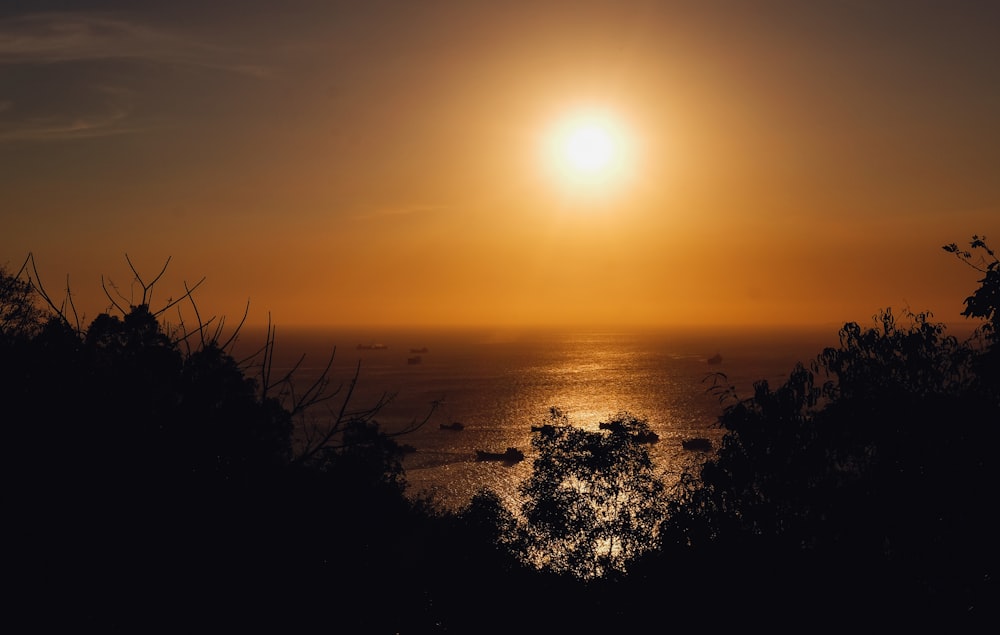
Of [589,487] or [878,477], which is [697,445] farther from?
[878,477]

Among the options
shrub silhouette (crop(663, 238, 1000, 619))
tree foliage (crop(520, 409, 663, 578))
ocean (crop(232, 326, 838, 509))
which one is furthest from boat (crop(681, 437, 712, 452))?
shrub silhouette (crop(663, 238, 1000, 619))

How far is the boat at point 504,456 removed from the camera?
265ft

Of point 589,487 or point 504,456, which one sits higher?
point 589,487

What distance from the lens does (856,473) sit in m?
19.1

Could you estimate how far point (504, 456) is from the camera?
270 feet

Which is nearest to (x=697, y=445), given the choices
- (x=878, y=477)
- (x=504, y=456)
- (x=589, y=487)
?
(x=504, y=456)

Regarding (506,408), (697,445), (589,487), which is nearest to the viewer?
(589,487)

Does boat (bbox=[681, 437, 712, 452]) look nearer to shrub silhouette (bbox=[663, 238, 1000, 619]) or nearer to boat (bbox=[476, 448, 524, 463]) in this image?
boat (bbox=[476, 448, 524, 463])

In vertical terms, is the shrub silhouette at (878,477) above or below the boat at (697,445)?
above

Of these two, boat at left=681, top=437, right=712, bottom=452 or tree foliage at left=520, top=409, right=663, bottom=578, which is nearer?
tree foliage at left=520, top=409, right=663, bottom=578

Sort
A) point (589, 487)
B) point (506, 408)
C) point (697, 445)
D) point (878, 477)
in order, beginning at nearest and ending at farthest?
point (878, 477), point (589, 487), point (697, 445), point (506, 408)

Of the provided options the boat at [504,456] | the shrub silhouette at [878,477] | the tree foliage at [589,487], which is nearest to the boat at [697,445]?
the boat at [504,456]

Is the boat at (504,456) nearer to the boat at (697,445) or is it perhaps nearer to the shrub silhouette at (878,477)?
the boat at (697,445)

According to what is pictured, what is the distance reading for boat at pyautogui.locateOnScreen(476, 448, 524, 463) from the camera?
265 ft
